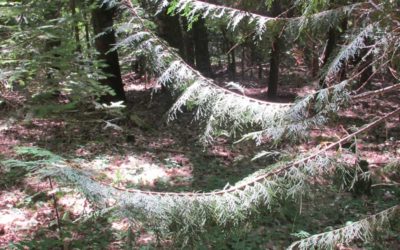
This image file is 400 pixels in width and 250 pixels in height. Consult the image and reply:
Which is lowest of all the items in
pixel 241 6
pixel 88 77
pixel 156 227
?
pixel 156 227

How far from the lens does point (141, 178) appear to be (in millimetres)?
8266

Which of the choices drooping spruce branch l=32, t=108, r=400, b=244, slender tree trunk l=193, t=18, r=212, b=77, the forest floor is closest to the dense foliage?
drooping spruce branch l=32, t=108, r=400, b=244

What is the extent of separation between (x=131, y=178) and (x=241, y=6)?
433 centimetres

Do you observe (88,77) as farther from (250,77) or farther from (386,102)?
(250,77)

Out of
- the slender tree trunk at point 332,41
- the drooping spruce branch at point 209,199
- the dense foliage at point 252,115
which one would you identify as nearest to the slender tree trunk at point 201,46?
the slender tree trunk at point 332,41

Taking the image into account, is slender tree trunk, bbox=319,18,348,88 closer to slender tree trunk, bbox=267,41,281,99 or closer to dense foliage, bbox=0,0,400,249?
dense foliage, bbox=0,0,400,249

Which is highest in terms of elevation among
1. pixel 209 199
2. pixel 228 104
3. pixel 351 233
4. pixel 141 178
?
pixel 228 104

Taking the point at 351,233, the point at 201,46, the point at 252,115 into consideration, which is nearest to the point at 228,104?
the point at 252,115

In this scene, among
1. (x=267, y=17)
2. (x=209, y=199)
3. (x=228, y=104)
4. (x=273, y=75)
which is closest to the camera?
(x=209, y=199)

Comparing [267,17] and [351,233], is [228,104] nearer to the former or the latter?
[267,17]

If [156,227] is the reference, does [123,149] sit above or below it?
below

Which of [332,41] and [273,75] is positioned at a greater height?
[332,41]

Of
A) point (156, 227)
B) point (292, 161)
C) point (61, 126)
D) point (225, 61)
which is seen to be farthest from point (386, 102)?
point (156, 227)

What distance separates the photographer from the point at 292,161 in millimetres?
4031
